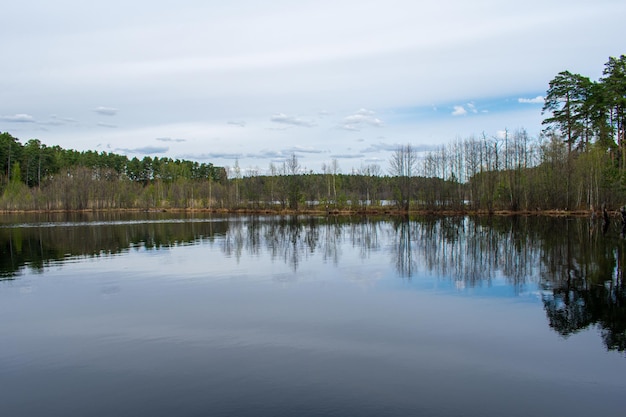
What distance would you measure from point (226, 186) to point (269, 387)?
89.6 m

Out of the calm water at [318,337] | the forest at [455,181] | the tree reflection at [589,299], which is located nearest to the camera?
the calm water at [318,337]

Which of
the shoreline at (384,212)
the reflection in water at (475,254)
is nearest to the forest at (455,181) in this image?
the shoreline at (384,212)

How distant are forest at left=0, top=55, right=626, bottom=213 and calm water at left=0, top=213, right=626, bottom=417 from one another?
36.1 m

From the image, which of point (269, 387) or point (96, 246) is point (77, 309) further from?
point (96, 246)

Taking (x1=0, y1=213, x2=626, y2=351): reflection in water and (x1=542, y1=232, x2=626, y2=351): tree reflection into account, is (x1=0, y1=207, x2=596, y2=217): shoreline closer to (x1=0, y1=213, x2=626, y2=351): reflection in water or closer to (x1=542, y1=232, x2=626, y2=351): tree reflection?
(x1=0, y1=213, x2=626, y2=351): reflection in water

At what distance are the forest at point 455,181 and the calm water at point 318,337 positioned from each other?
36.1 metres

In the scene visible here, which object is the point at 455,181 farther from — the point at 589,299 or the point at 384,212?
the point at 589,299

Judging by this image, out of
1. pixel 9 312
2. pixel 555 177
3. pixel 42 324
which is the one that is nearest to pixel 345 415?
pixel 42 324

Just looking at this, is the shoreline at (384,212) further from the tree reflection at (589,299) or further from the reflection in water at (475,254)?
the tree reflection at (589,299)

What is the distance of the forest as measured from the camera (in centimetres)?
5494

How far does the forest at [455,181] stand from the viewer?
54938 millimetres

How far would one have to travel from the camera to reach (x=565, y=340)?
435 inches

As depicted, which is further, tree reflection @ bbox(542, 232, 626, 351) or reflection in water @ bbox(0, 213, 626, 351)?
reflection in water @ bbox(0, 213, 626, 351)

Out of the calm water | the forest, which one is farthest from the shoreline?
the calm water
